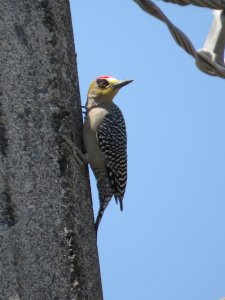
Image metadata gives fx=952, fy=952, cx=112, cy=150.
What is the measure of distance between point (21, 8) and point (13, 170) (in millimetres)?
954

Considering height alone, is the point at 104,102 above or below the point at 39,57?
below

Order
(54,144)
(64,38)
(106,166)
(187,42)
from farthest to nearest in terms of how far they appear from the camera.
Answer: (106,166), (64,38), (54,144), (187,42)

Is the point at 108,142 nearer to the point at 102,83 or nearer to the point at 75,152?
the point at 102,83

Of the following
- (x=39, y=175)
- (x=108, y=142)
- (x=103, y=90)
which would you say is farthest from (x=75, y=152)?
(x=103, y=90)

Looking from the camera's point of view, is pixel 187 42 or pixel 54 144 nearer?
pixel 187 42

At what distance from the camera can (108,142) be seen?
7121mm

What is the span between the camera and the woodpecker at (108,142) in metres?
7.07

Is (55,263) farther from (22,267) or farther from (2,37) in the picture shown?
(2,37)

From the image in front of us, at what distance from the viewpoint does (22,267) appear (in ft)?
15.5

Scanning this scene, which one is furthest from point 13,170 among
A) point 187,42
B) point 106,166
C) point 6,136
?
point 106,166

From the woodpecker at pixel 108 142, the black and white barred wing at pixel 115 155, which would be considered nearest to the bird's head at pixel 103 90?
the woodpecker at pixel 108 142

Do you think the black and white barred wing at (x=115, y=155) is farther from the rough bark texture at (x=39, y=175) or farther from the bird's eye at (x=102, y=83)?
the rough bark texture at (x=39, y=175)

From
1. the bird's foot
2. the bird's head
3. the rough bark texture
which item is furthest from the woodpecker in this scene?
the rough bark texture

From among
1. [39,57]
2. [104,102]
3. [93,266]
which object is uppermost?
[39,57]
